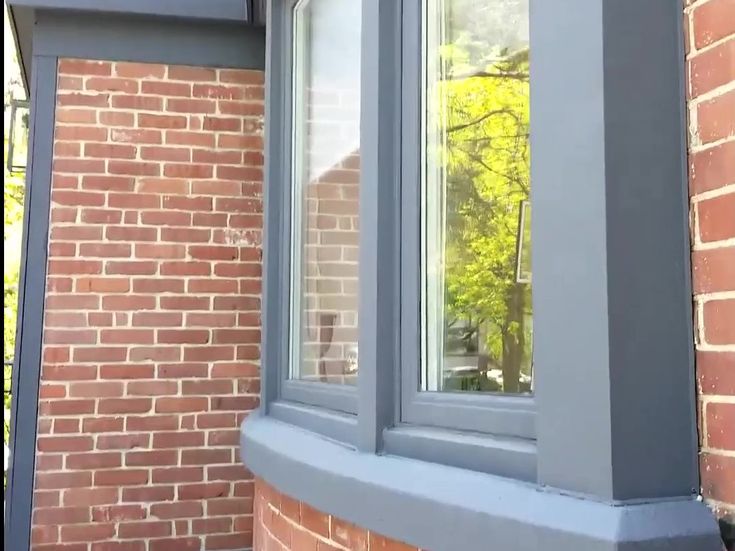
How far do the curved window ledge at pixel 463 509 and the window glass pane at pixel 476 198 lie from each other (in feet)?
0.80

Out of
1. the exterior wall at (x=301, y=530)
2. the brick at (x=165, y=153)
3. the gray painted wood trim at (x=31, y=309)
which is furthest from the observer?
the brick at (x=165, y=153)

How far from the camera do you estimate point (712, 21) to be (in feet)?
4.09

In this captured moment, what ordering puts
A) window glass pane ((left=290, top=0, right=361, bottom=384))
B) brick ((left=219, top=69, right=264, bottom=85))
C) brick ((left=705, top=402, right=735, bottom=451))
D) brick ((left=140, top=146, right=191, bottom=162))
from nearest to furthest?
brick ((left=705, top=402, right=735, bottom=451)) < window glass pane ((left=290, top=0, right=361, bottom=384)) < brick ((left=140, top=146, right=191, bottom=162)) < brick ((left=219, top=69, right=264, bottom=85))

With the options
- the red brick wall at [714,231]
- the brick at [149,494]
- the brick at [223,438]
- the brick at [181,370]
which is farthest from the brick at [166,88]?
the red brick wall at [714,231]

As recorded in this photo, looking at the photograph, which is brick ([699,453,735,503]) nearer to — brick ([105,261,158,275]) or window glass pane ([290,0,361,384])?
window glass pane ([290,0,361,384])

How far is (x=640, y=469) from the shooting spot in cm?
123

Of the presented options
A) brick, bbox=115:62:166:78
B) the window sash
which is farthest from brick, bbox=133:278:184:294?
the window sash

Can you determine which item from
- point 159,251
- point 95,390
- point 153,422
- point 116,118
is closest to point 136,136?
point 116,118

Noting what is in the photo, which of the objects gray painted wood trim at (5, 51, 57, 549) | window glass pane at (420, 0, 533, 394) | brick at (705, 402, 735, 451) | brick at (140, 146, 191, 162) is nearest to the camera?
brick at (705, 402, 735, 451)

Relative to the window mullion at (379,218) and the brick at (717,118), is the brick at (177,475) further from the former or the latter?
the brick at (717,118)

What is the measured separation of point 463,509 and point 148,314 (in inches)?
93.5

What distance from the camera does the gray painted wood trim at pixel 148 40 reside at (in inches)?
139

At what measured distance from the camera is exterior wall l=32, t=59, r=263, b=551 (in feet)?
11.2

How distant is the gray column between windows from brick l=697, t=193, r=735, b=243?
0.04 metres
